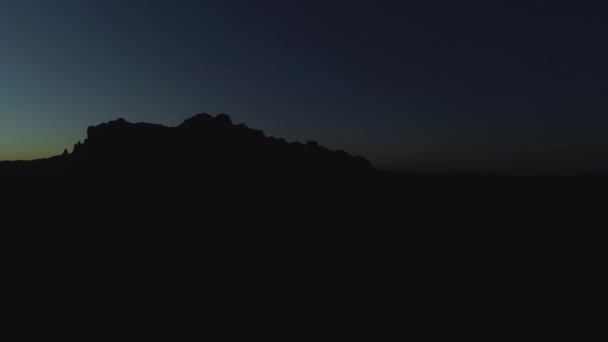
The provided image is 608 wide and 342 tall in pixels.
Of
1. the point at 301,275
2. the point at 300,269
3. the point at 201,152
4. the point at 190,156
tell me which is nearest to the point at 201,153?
the point at 201,152

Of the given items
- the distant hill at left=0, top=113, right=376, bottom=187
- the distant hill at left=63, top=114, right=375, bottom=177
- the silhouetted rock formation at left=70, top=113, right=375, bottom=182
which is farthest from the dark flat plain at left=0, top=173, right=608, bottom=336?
the distant hill at left=63, top=114, right=375, bottom=177

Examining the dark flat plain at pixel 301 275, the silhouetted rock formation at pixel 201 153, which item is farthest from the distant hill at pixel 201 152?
the dark flat plain at pixel 301 275

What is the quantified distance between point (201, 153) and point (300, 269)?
11929 cm

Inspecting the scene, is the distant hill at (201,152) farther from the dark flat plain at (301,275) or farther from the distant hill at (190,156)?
→ the dark flat plain at (301,275)

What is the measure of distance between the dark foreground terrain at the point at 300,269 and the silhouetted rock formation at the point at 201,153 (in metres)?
72.0

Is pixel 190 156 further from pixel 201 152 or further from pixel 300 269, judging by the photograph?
pixel 300 269

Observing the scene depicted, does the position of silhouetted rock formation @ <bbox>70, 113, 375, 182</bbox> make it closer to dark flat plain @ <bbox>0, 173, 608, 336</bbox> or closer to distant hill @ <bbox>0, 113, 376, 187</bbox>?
distant hill @ <bbox>0, 113, 376, 187</bbox>

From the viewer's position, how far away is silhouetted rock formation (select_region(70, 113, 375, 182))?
4847 inches

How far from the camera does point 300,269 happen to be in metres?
25.2

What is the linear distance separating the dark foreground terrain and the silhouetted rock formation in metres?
72.0

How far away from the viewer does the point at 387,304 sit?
20.5m

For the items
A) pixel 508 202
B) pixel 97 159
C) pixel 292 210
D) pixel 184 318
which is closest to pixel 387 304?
pixel 184 318

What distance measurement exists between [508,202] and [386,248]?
116 ft

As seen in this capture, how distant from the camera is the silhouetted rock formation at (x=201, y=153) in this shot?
12312 centimetres
